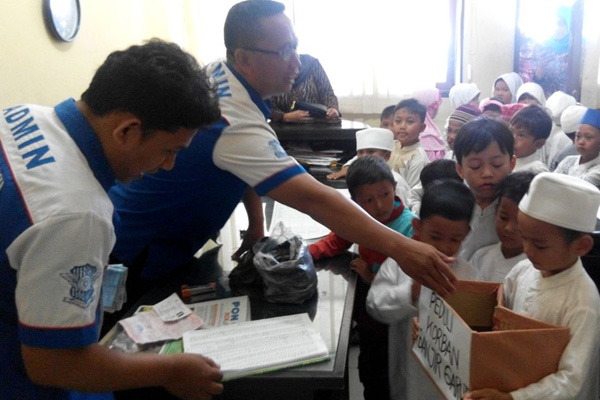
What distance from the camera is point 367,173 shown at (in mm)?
1734

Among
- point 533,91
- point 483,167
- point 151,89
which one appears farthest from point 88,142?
point 533,91

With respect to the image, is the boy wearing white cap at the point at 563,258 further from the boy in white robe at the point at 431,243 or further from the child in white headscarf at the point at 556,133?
the child in white headscarf at the point at 556,133

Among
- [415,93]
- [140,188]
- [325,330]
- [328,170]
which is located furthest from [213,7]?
[325,330]

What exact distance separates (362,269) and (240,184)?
17.2 inches

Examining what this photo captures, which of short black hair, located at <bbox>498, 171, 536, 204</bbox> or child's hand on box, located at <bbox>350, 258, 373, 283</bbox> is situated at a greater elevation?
short black hair, located at <bbox>498, 171, 536, 204</bbox>

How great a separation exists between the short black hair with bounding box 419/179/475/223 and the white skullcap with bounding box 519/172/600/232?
0.27 m

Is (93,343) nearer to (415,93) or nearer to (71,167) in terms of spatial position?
(71,167)

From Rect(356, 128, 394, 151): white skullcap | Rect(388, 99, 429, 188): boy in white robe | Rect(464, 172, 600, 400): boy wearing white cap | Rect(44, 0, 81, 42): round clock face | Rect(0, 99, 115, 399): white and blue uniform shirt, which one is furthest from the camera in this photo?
Rect(388, 99, 429, 188): boy in white robe

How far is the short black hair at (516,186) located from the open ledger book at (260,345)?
28.8 inches

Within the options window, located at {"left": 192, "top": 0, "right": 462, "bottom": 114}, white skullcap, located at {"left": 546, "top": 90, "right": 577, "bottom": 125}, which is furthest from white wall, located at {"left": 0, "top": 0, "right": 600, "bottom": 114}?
white skullcap, located at {"left": 546, "top": 90, "right": 577, "bottom": 125}

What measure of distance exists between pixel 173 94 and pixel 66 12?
8.48ft

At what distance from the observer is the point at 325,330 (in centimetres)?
115

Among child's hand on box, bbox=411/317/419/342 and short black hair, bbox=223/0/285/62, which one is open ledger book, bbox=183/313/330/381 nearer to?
child's hand on box, bbox=411/317/419/342

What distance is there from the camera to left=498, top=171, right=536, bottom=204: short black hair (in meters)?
1.49
